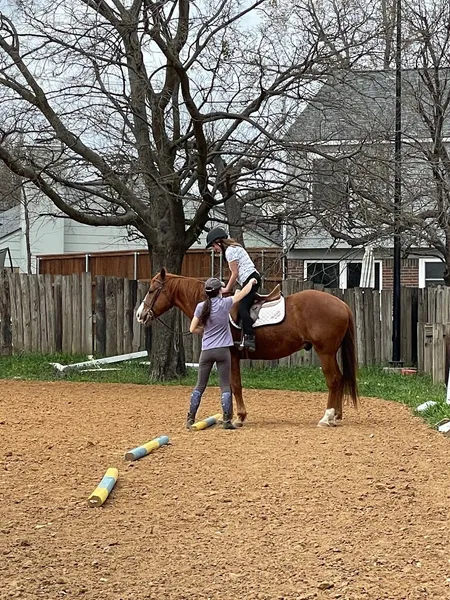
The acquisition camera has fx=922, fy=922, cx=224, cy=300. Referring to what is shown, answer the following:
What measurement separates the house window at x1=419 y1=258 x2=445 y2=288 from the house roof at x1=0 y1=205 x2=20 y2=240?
592 inches

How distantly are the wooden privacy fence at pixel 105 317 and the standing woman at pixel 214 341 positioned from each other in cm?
838

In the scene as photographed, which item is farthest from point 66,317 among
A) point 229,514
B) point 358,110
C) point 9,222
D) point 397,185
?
point 9,222

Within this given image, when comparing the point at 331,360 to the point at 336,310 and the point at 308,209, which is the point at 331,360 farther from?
the point at 308,209

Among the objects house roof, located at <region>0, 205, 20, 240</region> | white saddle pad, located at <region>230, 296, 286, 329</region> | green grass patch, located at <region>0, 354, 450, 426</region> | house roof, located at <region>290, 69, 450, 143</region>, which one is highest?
house roof, located at <region>290, 69, 450, 143</region>

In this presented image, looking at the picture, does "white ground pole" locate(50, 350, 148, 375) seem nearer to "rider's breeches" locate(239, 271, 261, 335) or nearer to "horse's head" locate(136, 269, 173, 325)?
"horse's head" locate(136, 269, 173, 325)

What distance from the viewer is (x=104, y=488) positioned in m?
6.89

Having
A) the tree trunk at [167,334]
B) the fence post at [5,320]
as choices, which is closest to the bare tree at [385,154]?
the tree trunk at [167,334]

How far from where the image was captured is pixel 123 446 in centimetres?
952

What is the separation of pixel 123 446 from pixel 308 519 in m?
3.62

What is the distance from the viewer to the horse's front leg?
11.2m

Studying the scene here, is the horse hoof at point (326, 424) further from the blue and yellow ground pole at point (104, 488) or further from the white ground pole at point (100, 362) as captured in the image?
the white ground pole at point (100, 362)

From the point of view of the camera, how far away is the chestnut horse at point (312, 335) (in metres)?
11.4

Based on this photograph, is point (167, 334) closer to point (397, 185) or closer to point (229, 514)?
point (397, 185)

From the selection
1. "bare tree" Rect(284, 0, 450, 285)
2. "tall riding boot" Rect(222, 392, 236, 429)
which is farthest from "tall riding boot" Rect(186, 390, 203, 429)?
"bare tree" Rect(284, 0, 450, 285)
